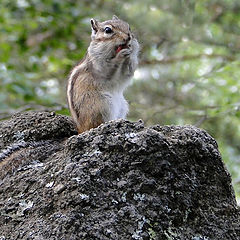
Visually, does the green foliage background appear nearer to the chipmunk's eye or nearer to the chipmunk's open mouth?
the chipmunk's eye

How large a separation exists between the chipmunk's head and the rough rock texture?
150 centimetres

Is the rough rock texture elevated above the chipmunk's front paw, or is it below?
below

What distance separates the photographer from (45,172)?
8.43ft

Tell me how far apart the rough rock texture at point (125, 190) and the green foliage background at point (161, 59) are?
234 cm

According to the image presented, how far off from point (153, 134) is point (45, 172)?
487mm

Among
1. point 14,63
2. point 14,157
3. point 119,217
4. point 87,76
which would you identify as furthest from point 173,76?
point 119,217

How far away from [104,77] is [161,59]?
2908mm

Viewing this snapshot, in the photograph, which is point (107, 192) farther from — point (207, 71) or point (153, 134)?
point (207, 71)

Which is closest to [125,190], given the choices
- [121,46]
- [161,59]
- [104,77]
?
[104,77]

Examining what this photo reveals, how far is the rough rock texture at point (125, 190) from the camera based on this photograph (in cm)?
233

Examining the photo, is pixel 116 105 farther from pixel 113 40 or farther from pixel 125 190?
pixel 125 190

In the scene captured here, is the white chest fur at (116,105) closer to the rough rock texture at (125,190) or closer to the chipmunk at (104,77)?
the chipmunk at (104,77)

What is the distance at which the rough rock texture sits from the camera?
2.33m

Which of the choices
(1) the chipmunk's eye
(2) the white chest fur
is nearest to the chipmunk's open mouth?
(1) the chipmunk's eye
